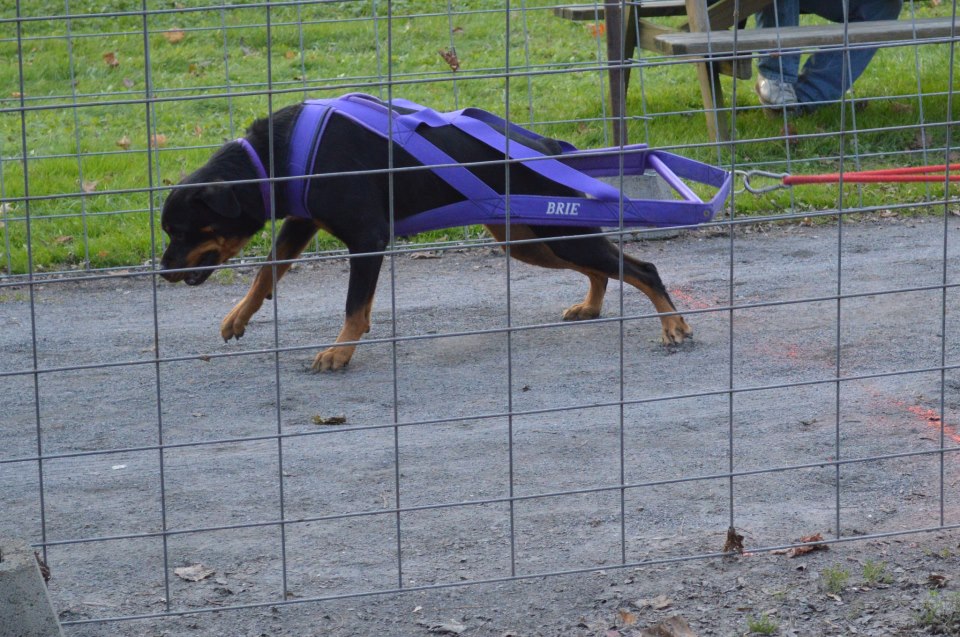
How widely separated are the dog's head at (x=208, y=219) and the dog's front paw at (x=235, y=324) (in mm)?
300

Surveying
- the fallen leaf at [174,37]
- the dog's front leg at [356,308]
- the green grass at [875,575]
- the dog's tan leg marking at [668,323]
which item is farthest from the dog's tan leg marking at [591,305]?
the fallen leaf at [174,37]

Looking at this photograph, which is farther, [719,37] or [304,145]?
[719,37]

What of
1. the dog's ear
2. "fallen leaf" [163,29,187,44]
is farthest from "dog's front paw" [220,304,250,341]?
"fallen leaf" [163,29,187,44]

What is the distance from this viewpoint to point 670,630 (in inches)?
117

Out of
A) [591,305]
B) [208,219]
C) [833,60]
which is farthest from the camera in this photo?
[833,60]

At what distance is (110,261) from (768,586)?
4.61 m

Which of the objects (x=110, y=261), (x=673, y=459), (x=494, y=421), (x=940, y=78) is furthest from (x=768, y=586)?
(x=940, y=78)

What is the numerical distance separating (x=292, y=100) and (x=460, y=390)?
5201 millimetres

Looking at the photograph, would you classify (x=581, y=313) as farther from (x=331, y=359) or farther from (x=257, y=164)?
(x=257, y=164)

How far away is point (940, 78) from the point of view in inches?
368

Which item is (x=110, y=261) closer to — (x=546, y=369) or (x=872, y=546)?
(x=546, y=369)

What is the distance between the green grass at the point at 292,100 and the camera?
23.6 ft

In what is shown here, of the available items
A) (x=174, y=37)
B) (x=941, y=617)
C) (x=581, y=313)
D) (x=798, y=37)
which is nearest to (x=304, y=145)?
(x=581, y=313)

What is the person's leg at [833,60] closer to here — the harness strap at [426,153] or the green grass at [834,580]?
the harness strap at [426,153]
